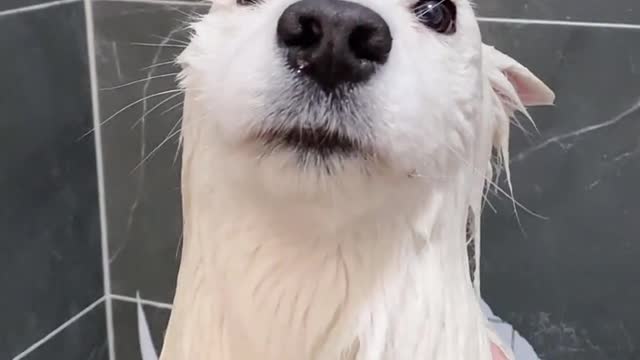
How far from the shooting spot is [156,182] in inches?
60.5

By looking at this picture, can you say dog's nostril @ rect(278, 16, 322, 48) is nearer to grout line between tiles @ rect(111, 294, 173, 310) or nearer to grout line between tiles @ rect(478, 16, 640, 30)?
grout line between tiles @ rect(478, 16, 640, 30)

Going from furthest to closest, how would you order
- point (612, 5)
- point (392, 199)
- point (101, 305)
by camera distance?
point (101, 305) < point (612, 5) < point (392, 199)

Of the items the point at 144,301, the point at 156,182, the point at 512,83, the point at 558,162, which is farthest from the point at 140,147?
the point at 512,83

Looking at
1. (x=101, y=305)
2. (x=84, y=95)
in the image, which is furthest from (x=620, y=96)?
(x=101, y=305)

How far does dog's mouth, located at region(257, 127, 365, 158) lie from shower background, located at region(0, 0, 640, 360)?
52 cm

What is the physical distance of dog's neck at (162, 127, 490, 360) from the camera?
2.40ft

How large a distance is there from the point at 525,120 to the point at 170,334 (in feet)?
2.09

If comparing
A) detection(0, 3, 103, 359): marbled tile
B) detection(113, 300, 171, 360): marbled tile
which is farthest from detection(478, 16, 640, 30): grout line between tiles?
detection(113, 300, 171, 360): marbled tile

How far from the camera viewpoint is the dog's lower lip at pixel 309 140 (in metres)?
0.66

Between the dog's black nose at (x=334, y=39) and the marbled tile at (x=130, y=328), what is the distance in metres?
1.06

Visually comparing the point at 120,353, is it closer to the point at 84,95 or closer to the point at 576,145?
the point at 84,95

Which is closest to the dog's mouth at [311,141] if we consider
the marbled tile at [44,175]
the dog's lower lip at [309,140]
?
the dog's lower lip at [309,140]

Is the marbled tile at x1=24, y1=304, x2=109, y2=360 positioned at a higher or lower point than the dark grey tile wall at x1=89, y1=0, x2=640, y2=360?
lower

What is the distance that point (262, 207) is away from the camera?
28.4 inches
